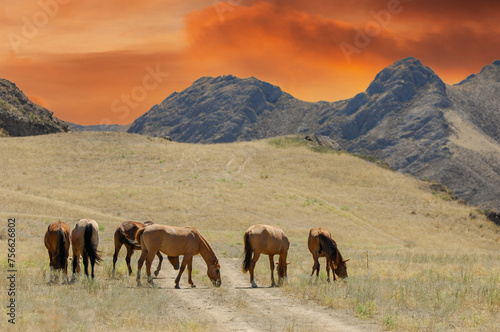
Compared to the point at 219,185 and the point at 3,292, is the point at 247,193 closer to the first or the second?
the point at 219,185

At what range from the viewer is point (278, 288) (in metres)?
17.2

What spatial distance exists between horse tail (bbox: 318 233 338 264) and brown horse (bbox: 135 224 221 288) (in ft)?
14.8

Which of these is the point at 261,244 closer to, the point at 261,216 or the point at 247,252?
the point at 247,252

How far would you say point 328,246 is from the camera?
18906 millimetres

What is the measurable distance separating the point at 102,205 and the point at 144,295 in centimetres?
3690

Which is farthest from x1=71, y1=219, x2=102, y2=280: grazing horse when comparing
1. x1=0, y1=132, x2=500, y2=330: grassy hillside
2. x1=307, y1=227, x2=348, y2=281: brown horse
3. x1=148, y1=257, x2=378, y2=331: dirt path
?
x1=307, y1=227, x2=348, y2=281: brown horse

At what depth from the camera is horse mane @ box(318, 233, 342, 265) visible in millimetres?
18761

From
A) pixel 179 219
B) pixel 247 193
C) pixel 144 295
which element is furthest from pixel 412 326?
pixel 247 193

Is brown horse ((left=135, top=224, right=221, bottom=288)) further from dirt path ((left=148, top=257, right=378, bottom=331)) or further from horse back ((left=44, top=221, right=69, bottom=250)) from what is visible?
horse back ((left=44, top=221, right=69, bottom=250))

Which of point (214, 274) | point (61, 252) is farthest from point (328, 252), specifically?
point (61, 252)

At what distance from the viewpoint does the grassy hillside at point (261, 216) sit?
13.5 m

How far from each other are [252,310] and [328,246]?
6.35m

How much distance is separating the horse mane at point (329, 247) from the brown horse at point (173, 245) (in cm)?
450

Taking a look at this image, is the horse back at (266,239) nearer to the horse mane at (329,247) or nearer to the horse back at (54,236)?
the horse mane at (329,247)
